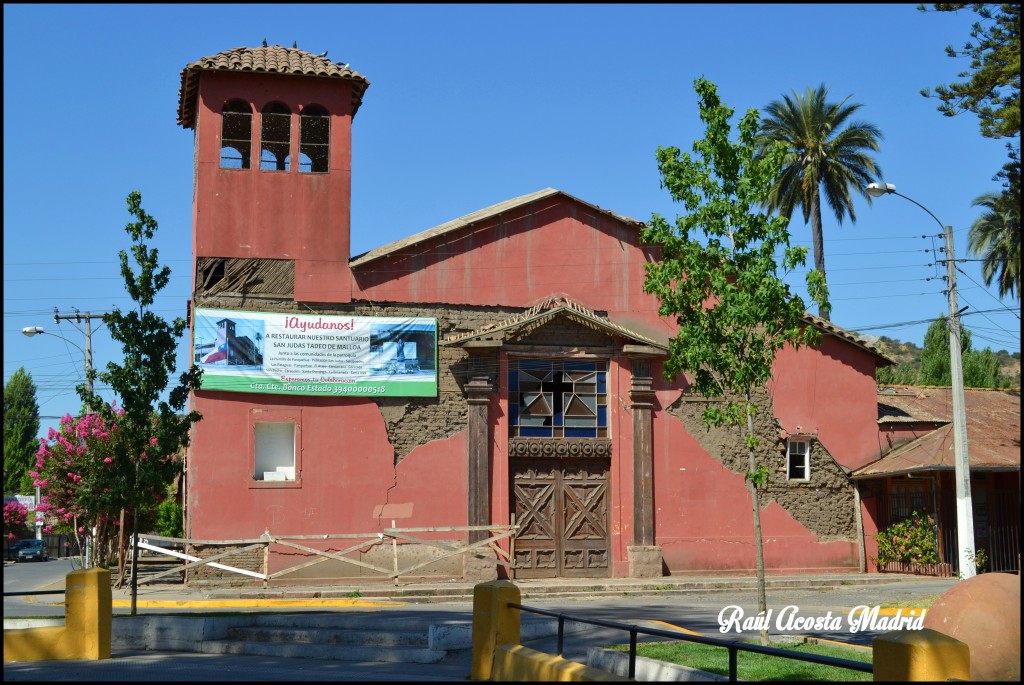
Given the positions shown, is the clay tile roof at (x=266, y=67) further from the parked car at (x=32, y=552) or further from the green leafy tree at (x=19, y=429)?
the green leafy tree at (x=19, y=429)

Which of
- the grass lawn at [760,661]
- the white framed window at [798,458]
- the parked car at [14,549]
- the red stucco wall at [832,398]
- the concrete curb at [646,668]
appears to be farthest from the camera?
A: the parked car at [14,549]

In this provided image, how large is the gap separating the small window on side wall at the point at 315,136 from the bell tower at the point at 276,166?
23mm

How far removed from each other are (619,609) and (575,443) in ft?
22.0

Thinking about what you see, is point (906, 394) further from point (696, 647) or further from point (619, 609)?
point (696, 647)

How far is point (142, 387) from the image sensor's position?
680 inches

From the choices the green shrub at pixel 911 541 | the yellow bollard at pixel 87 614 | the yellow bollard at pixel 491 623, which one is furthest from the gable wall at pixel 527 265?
the yellow bollard at pixel 491 623

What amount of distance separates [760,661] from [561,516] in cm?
1279

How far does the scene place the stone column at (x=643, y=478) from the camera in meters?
26.1

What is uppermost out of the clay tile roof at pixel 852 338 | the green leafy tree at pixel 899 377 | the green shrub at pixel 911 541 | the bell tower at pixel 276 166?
the bell tower at pixel 276 166

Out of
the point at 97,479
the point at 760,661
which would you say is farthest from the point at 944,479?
the point at 97,479

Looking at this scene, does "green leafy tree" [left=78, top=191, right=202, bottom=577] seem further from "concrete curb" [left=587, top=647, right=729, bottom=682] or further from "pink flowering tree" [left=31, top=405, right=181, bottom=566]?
"concrete curb" [left=587, top=647, right=729, bottom=682]

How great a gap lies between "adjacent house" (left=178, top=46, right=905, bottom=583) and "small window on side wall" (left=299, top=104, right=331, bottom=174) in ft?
0.15

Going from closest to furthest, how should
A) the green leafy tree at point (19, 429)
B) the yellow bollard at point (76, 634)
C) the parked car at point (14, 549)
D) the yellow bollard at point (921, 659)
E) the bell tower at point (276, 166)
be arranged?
the yellow bollard at point (921, 659) → the yellow bollard at point (76, 634) → the bell tower at point (276, 166) → the parked car at point (14, 549) → the green leafy tree at point (19, 429)

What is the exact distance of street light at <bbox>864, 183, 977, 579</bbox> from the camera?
2397cm
